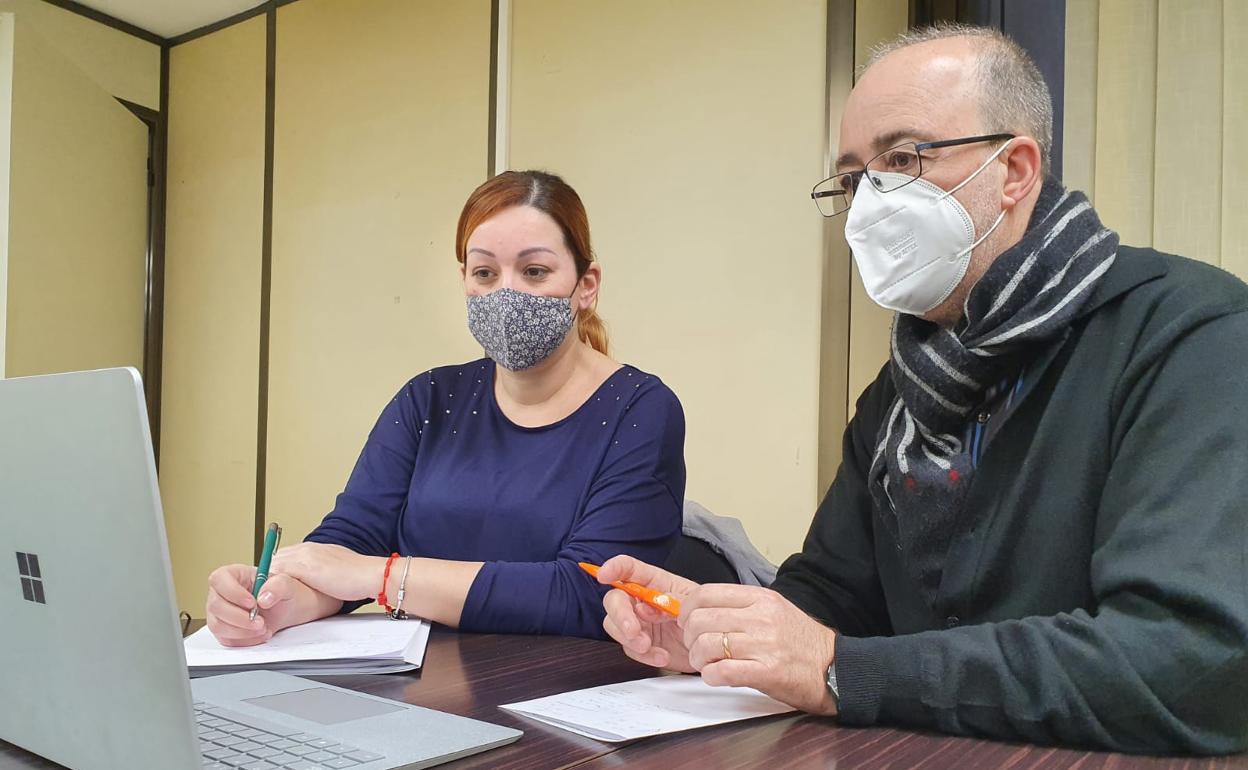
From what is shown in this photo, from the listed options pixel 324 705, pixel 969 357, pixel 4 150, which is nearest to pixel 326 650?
pixel 324 705

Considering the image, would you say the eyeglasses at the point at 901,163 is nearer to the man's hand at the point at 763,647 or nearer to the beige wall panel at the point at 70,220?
the man's hand at the point at 763,647

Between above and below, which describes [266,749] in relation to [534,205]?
below

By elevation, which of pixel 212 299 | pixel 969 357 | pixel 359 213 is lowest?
pixel 969 357

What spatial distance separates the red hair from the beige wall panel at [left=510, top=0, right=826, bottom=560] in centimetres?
81

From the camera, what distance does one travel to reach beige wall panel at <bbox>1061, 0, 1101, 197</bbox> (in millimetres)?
1888

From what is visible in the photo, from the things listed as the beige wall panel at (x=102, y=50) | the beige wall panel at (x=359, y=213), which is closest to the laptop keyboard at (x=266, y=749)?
the beige wall panel at (x=359, y=213)

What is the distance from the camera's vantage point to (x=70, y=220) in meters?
3.48

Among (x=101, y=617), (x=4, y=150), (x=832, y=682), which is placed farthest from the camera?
(x=4, y=150)

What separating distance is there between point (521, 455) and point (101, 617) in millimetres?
1024

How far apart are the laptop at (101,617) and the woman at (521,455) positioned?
545 millimetres

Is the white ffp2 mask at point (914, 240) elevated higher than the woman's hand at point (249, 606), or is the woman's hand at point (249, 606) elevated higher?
the white ffp2 mask at point (914, 240)

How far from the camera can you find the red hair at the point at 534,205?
5.41 ft

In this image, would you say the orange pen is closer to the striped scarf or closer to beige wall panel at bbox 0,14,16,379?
the striped scarf

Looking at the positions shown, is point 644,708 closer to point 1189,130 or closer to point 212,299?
point 1189,130
